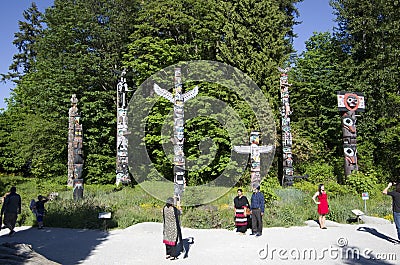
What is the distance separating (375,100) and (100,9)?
19156 mm

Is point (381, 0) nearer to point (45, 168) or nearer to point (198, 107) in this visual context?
point (198, 107)

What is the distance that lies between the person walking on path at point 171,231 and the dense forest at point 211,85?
13522 mm

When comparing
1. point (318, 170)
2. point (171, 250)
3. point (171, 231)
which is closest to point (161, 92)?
point (171, 231)

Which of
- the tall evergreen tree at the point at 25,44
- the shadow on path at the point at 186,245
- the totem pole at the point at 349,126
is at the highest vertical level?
the tall evergreen tree at the point at 25,44

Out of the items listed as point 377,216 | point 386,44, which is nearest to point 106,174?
point 377,216

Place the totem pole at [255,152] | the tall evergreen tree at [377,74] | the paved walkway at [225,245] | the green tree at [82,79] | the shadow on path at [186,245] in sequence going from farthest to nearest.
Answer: the green tree at [82,79] < the tall evergreen tree at [377,74] < the totem pole at [255,152] < the shadow on path at [186,245] < the paved walkway at [225,245]

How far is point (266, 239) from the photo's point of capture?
829 centimetres

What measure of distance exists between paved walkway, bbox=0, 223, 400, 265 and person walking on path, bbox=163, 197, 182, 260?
0.67 ft

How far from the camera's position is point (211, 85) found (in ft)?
70.5

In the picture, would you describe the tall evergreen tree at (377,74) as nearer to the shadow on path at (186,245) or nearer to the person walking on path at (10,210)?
the shadow on path at (186,245)

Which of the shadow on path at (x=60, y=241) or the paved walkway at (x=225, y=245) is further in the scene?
the shadow on path at (x=60, y=241)

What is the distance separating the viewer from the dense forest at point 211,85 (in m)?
21.4

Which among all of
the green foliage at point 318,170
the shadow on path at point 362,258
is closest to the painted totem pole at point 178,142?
the shadow on path at point 362,258

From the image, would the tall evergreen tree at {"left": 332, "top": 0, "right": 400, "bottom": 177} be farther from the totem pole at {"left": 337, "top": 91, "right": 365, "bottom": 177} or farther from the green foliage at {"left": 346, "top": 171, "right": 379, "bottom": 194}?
the green foliage at {"left": 346, "top": 171, "right": 379, "bottom": 194}
